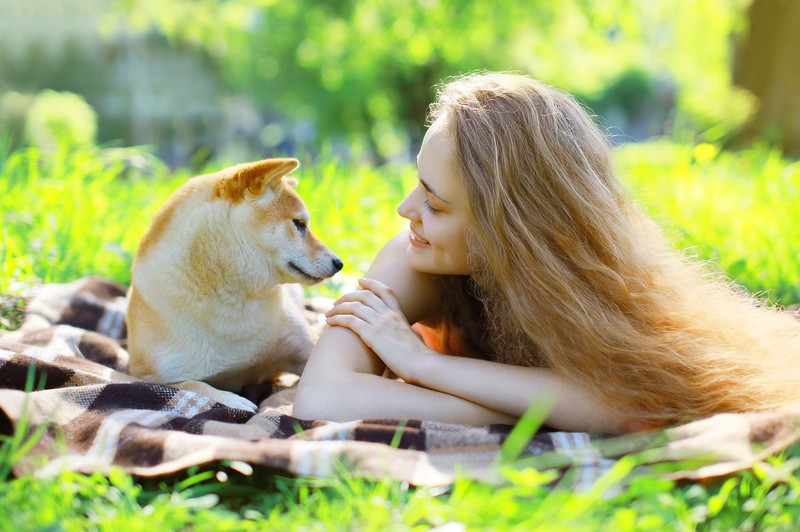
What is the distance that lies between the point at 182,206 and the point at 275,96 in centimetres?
911

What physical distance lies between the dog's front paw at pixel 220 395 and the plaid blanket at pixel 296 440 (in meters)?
0.10

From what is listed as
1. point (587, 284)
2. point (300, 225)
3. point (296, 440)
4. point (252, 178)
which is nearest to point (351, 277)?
point (300, 225)

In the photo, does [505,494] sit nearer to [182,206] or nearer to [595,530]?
[595,530]

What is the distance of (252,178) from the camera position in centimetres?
241

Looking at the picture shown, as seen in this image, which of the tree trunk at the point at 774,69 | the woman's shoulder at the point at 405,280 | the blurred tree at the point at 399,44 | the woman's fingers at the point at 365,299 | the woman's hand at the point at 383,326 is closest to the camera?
the woman's hand at the point at 383,326

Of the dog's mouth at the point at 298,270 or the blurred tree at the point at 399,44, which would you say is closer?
the dog's mouth at the point at 298,270

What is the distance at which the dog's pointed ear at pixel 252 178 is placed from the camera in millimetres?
2381

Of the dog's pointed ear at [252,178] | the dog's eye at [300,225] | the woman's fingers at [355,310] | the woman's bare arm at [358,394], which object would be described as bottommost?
the woman's bare arm at [358,394]

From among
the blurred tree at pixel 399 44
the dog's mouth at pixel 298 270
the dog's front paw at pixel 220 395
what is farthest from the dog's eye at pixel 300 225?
the blurred tree at pixel 399 44

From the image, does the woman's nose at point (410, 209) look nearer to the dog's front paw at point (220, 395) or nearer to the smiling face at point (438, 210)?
the smiling face at point (438, 210)

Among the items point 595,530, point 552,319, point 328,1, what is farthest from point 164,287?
point 328,1

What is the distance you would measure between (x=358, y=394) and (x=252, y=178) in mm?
887

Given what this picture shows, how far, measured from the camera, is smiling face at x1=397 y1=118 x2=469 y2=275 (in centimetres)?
202

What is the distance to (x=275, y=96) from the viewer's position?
1116cm
